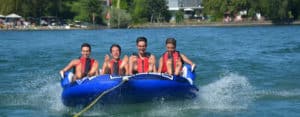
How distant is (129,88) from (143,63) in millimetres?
815

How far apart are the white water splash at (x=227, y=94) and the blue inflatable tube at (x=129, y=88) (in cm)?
74

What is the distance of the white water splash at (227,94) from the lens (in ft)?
38.0

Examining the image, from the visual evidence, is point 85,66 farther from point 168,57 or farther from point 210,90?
point 210,90

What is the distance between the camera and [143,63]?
11.1 metres

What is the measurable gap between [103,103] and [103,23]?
73640 millimetres

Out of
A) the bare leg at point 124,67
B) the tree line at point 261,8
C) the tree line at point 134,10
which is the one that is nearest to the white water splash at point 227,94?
the bare leg at point 124,67

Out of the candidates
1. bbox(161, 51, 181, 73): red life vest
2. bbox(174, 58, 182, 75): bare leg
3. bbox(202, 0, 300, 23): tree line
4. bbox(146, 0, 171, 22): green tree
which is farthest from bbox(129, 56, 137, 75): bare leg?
bbox(146, 0, 171, 22): green tree

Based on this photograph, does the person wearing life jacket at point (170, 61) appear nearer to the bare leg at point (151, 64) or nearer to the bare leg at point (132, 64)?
the bare leg at point (151, 64)

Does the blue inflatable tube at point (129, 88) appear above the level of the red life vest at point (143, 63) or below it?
below

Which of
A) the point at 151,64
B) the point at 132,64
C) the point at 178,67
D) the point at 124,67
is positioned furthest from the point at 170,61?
the point at 124,67

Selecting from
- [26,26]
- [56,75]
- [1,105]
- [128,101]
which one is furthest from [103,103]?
[26,26]

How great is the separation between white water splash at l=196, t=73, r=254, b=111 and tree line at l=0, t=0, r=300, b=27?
6419 centimetres

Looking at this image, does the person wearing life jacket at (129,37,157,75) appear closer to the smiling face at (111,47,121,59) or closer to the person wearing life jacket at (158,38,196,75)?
the smiling face at (111,47,121,59)

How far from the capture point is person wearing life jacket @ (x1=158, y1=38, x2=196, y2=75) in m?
11.4
